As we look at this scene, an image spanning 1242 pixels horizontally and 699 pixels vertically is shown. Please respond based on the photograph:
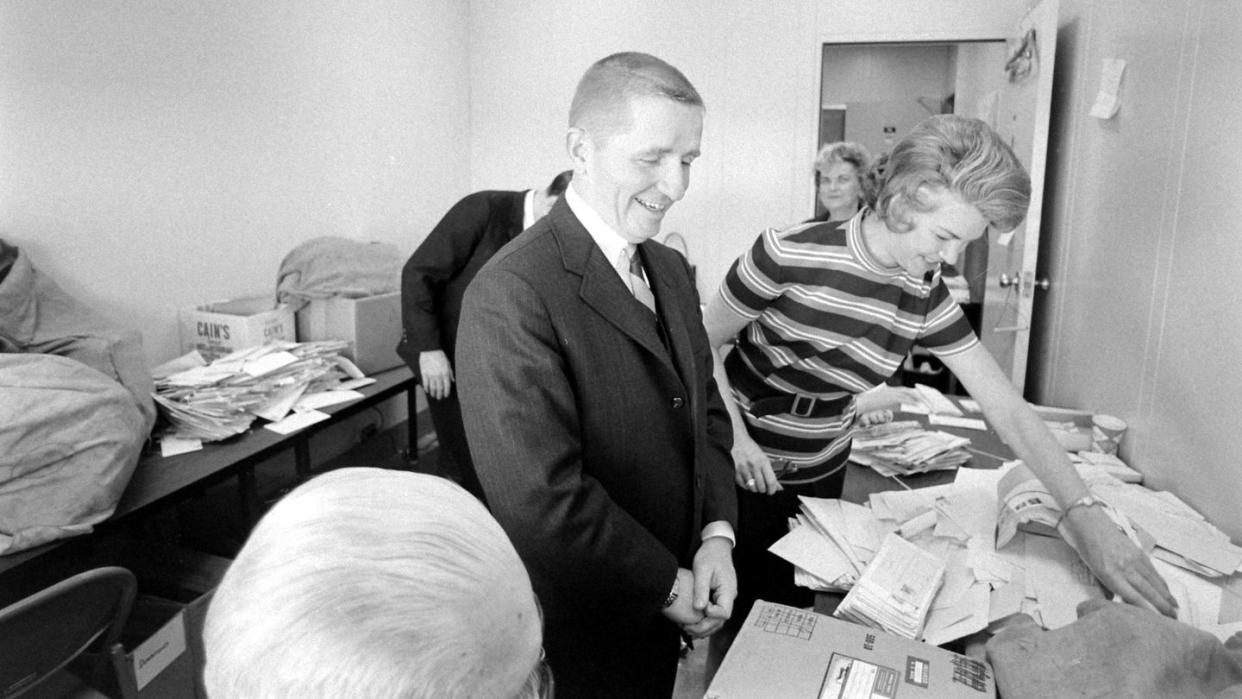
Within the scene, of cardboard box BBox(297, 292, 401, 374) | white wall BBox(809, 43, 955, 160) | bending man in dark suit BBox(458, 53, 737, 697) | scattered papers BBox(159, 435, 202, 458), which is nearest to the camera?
bending man in dark suit BBox(458, 53, 737, 697)

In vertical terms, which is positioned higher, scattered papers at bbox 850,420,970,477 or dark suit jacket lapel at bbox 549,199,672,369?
dark suit jacket lapel at bbox 549,199,672,369

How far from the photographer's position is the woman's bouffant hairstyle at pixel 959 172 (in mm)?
1312

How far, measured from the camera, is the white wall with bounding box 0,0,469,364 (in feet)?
7.02

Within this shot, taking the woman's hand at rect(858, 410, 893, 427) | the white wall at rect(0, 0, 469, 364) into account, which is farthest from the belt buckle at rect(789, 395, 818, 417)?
the white wall at rect(0, 0, 469, 364)

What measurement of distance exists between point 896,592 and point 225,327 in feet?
7.53

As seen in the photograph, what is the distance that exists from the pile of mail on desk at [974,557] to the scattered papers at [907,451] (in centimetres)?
21

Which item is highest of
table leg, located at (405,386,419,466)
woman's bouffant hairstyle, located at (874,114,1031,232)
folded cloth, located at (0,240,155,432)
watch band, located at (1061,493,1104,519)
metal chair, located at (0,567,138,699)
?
woman's bouffant hairstyle, located at (874,114,1031,232)

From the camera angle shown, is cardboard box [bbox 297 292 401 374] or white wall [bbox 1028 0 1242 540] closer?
white wall [bbox 1028 0 1242 540]

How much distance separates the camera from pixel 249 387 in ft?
7.49

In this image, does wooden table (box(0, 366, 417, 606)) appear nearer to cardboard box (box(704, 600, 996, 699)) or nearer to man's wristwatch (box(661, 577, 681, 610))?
man's wristwatch (box(661, 577, 681, 610))

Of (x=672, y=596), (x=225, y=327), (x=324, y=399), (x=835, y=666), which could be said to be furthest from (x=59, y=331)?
(x=835, y=666)

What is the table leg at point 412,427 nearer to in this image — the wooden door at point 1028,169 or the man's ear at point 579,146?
the man's ear at point 579,146

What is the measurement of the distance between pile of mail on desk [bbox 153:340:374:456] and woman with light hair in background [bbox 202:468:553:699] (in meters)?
1.86

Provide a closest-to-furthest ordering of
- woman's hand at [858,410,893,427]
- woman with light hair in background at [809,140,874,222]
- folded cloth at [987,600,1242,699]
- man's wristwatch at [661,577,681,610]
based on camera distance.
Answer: folded cloth at [987,600,1242,699] → man's wristwatch at [661,577,681,610] → woman's hand at [858,410,893,427] → woman with light hair in background at [809,140,874,222]
